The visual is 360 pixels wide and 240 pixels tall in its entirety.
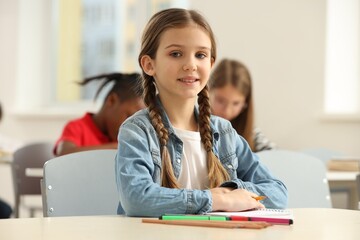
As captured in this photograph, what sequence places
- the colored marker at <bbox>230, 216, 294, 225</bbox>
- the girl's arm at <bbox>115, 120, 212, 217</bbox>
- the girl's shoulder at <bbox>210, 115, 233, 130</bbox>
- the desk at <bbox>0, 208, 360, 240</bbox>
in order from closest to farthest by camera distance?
the desk at <bbox>0, 208, 360, 240</bbox> < the colored marker at <bbox>230, 216, 294, 225</bbox> < the girl's arm at <bbox>115, 120, 212, 217</bbox> < the girl's shoulder at <bbox>210, 115, 233, 130</bbox>

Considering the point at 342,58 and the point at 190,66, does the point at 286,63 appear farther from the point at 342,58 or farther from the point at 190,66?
the point at 190,66

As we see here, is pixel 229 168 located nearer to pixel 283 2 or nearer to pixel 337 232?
pixel 337 232

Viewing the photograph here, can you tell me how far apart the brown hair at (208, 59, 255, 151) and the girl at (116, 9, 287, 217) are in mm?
1820

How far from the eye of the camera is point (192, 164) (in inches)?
77.8

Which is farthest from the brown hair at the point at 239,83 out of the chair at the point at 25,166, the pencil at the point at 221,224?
the pencil at the point at 221,224

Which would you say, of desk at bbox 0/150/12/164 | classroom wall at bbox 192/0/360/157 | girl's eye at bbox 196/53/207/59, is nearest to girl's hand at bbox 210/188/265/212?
girl's eye at bbox 196/53/207/59

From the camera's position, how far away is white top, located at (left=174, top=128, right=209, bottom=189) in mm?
1963

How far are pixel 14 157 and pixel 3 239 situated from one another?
2864 mm

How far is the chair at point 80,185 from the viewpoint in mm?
2105

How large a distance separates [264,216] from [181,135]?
45cm

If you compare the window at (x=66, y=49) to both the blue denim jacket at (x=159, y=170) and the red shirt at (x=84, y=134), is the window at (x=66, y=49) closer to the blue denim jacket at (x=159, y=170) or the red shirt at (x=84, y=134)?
the red shirt at (x=84, y=134)

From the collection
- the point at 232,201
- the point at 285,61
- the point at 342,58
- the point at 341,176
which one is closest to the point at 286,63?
the point at 285,61

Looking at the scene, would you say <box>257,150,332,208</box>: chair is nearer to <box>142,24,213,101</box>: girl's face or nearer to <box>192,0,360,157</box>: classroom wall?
<box>142,24,213,101</box>: girl's face

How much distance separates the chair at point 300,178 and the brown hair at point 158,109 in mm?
448
